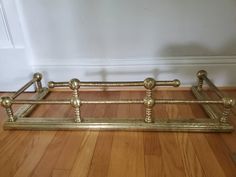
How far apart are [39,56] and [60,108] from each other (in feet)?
1.19

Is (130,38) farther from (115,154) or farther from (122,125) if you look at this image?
(115,154)

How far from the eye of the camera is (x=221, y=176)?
0.61 meters

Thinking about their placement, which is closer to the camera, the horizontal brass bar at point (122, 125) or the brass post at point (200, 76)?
the horizontal brass bar at point (122, 125)

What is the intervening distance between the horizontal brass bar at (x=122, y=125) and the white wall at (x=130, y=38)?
40cm

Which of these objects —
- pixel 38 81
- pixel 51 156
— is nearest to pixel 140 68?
pixel 38 81

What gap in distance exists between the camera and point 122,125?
2.71ft

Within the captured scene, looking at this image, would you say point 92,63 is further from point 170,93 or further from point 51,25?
point 170,93

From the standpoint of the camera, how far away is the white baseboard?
1.14 meters

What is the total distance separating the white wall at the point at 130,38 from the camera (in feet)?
3.46

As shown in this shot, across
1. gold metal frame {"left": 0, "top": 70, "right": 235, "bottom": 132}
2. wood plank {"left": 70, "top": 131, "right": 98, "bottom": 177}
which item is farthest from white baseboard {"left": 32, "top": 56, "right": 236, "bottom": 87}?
wood plank {"left": 70, "top": 131, "right": 98, "bottom": 177}

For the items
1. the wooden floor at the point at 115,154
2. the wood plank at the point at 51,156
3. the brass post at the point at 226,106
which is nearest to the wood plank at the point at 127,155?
the wooden floor at the point at 115,154

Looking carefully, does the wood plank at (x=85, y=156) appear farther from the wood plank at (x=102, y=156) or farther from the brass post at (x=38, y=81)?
the brass post at (x=38, y=81)

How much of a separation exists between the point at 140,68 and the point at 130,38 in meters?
0.18

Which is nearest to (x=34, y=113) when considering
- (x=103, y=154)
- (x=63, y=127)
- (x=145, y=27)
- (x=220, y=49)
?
(x=63, y=127)
